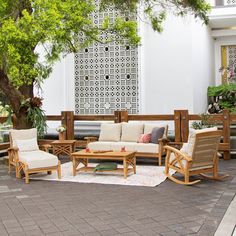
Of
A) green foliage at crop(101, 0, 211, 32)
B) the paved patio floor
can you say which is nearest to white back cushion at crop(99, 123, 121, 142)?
green foliage at crop(101, 0, 211, 32)

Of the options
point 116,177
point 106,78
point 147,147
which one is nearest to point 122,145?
point 147,147

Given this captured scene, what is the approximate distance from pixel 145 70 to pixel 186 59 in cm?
130

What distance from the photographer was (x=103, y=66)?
13266mm

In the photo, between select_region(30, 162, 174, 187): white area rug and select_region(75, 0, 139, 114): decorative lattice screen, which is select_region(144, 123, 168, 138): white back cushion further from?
select_region(75, 0, 139, 114): decorative lattice screen

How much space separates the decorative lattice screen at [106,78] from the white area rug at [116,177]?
4.91 meters

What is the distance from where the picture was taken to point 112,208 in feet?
18.1

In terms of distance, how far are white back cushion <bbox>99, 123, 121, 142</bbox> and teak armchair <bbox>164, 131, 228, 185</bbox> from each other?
8.83 feet

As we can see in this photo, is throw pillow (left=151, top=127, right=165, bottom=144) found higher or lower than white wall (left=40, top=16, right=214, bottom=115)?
lower

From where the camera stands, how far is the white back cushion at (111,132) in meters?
10.0

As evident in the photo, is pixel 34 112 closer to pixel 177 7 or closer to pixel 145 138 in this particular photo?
pixel 145 138

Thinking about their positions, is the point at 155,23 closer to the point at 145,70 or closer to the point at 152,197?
the point at 145,70

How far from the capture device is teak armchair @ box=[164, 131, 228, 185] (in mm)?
7004

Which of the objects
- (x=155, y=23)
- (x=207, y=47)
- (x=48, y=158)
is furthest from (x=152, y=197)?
(x=207, y=47)

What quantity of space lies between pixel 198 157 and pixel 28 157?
310 centimetres
